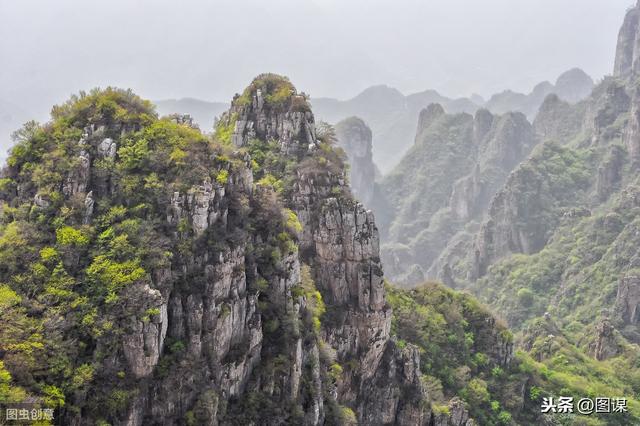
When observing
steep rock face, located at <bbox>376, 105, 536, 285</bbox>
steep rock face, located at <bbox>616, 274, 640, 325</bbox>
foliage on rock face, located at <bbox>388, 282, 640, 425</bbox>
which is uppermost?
steep rock face, located at <bbox>376, 105, 536, 285</bbox>

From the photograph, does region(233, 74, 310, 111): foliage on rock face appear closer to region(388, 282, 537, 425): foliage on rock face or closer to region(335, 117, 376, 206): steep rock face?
region(388, 282, 537, 425): foliage on rock face

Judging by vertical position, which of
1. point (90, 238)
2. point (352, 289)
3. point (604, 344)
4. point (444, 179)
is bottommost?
point (604, 344)

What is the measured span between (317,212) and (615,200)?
76909 millimetres

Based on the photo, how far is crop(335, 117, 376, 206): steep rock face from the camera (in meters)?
168

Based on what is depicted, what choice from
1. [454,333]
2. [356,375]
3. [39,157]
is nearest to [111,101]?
[39,157]

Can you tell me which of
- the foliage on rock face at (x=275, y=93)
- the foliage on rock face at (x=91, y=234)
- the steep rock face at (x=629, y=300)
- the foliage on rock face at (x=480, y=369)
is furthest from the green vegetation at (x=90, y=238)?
the steep rock face at (x=629, y=300)

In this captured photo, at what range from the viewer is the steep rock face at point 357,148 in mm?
167500

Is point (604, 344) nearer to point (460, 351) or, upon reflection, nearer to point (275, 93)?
point (460, 351)

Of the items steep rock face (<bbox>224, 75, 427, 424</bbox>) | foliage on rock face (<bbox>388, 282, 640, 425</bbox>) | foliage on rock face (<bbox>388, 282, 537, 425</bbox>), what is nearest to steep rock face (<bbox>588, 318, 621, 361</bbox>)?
foliage on rock face (<bbox>388, 282, 640, 425</bbox>)

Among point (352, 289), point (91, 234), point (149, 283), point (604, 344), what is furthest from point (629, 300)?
point (91, 234)

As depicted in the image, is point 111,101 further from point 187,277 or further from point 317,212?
point 317,212

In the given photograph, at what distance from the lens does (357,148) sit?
554 feet

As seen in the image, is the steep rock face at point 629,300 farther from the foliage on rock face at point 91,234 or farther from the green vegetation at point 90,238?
the green vegetation at point 90,238

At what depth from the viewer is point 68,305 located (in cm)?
2044
